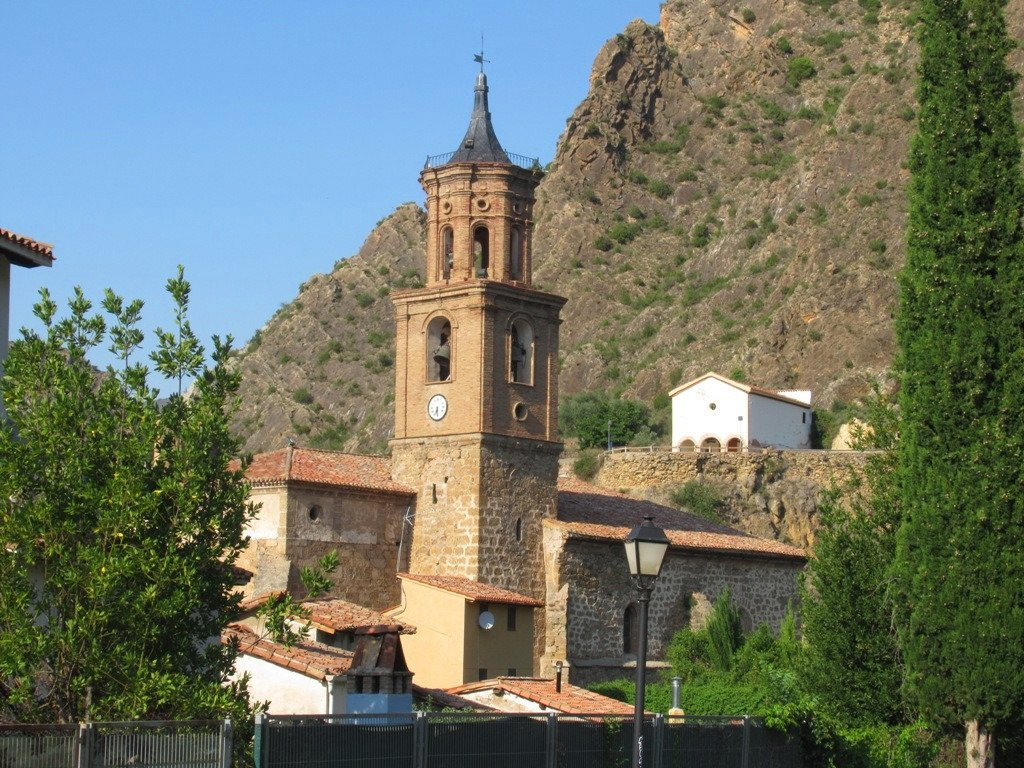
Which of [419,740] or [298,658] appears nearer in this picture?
[419,740]

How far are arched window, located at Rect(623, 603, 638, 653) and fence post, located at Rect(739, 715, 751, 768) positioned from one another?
20368 millimetres

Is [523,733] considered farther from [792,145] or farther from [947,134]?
[792,145]

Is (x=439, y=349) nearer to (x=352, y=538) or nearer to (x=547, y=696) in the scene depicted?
(x=352, y=538)

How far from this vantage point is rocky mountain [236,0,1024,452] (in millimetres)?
89750

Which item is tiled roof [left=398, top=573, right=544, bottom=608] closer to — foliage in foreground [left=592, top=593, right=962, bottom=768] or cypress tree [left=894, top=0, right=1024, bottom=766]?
foliage in foreground [left=592, top=593, right=962, bottom=768]

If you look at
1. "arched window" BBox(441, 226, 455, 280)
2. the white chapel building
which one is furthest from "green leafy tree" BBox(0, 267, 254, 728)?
the white chapel building

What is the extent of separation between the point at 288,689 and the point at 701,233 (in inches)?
3240

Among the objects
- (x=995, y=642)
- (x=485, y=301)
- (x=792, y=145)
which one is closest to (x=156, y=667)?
(x=995, y=642)

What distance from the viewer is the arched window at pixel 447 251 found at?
4606 cm

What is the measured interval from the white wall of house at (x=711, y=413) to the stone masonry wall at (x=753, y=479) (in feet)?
11.8

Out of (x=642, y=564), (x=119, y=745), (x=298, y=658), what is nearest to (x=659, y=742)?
(x=642, y=564)

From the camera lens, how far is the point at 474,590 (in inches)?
1634

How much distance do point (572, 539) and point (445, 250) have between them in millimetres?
8228

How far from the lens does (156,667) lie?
67.6ft
